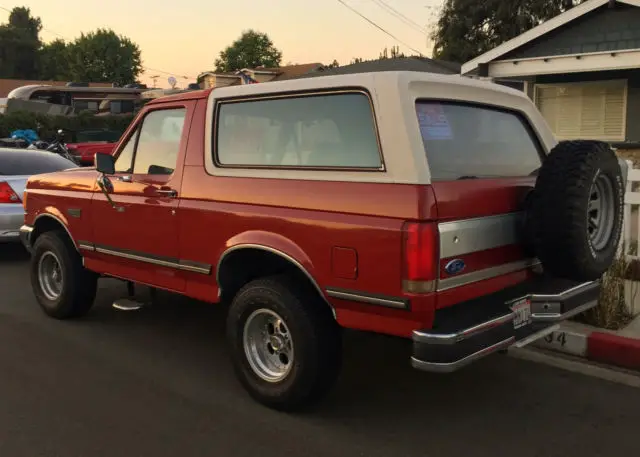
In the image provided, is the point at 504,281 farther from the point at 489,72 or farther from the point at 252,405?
the point at 489,72

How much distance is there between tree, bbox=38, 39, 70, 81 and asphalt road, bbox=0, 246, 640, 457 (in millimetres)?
93958

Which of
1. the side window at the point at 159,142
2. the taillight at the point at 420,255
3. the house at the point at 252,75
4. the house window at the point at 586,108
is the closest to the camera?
the taillight at the point at 420,255

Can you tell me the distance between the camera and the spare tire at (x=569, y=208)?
134 inches

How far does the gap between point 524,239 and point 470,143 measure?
2.17ft

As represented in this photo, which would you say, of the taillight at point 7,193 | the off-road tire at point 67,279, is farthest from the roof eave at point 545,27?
the off-road tire at point 67,279

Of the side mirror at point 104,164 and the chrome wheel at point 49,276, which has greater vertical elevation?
the side mirror at point 104,164

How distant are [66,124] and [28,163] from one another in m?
18.2

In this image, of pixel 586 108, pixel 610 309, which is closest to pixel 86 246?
pixel 610 309

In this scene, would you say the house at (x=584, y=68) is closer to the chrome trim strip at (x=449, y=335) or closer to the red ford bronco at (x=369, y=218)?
the red ford bronco at (x=369, y=218)

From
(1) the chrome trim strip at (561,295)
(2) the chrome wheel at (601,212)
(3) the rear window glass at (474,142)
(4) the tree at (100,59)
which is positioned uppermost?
(4) the tree at (100,59)

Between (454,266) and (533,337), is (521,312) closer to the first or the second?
(533,337)

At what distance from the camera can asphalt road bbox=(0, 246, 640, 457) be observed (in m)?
3.46

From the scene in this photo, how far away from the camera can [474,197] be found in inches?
134

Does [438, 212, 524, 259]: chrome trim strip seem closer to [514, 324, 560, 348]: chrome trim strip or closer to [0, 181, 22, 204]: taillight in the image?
[514, 324, 560, 348]: chrome trim strip
